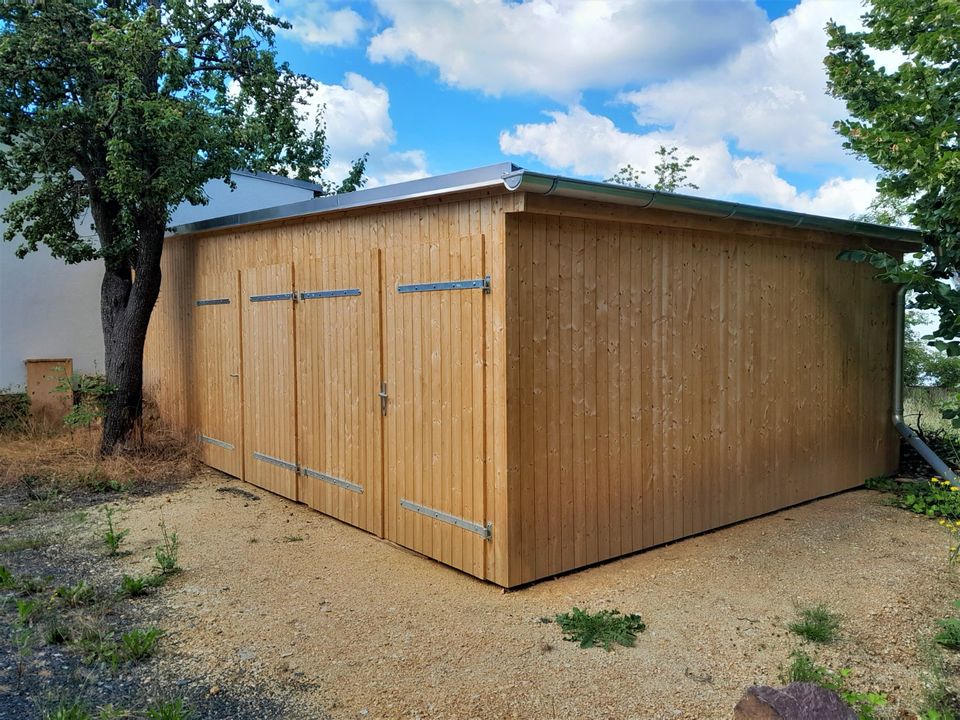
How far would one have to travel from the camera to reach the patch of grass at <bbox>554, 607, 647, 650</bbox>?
3.57 metres

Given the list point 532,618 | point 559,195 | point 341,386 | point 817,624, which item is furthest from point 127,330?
point 817,624

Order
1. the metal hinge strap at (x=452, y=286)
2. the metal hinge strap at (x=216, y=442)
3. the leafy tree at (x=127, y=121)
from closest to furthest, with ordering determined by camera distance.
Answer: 1. the metal hinge strap at (x=452, y=286)
2. the leafy tree at (x=127, y=121)
3. the metal hinge strap at (x=216, y=442)

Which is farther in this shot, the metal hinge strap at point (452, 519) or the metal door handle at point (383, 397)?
the metal door handle at point (383, 397)

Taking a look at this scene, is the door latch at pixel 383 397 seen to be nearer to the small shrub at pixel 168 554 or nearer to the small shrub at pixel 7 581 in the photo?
the small shrub at pixel 168 554

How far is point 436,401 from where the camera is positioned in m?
4.72

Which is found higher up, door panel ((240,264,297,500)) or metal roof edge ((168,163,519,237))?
metal roof edge ((168,163,519,237))

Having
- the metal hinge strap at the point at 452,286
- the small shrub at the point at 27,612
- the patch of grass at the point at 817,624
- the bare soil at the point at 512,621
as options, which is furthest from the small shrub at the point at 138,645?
the patch of grass at the point at 817,624

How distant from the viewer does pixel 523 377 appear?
426 cm

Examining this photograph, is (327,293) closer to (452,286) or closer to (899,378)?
(452,286)

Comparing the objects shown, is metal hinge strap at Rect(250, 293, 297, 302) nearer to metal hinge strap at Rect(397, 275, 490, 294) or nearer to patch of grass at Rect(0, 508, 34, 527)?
metal hinge strap at Rect(397, 275, 490, 294)

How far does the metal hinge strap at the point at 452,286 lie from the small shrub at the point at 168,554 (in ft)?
7.58

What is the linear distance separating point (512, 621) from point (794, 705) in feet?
5.78

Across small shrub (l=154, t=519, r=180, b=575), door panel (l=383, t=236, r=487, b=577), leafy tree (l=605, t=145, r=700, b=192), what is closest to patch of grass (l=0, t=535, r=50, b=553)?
small shrub (l=154, t=519, r=180, b=575)

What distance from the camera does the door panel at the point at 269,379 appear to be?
6414 millimetres
